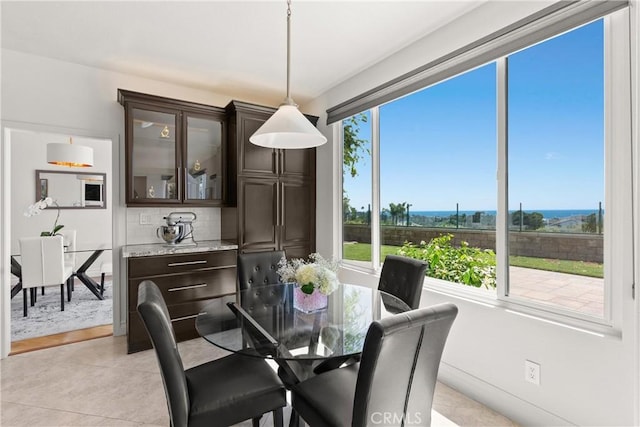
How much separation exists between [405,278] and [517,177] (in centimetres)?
101

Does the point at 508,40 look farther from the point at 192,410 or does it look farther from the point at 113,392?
the point at 113,392

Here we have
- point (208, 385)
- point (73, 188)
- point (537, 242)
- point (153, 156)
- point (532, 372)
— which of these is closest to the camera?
point (208, 385)

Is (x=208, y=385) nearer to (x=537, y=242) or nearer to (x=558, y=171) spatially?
(x=537, y=242)

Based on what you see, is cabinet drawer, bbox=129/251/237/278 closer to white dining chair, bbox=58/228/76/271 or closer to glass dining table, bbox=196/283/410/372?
glass dining table, bbox=196/283/410/372

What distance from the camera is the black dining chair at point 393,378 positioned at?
1.03m

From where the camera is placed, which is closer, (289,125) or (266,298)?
(289,125)

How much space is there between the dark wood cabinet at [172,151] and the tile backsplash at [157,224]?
0.29 m

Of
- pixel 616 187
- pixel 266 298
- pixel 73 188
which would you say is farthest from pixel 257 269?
pixel 73 188

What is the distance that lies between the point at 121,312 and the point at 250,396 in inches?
100

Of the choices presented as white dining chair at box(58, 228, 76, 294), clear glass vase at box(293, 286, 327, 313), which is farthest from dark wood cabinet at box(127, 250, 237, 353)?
white dining chair at box(58, 228, 76, 294)

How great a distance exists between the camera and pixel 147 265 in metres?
2.86

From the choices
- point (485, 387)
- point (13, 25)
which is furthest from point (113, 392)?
point (13, 25)

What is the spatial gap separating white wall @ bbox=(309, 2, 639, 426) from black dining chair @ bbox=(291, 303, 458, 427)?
0.96 meters

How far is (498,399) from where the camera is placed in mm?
1979
